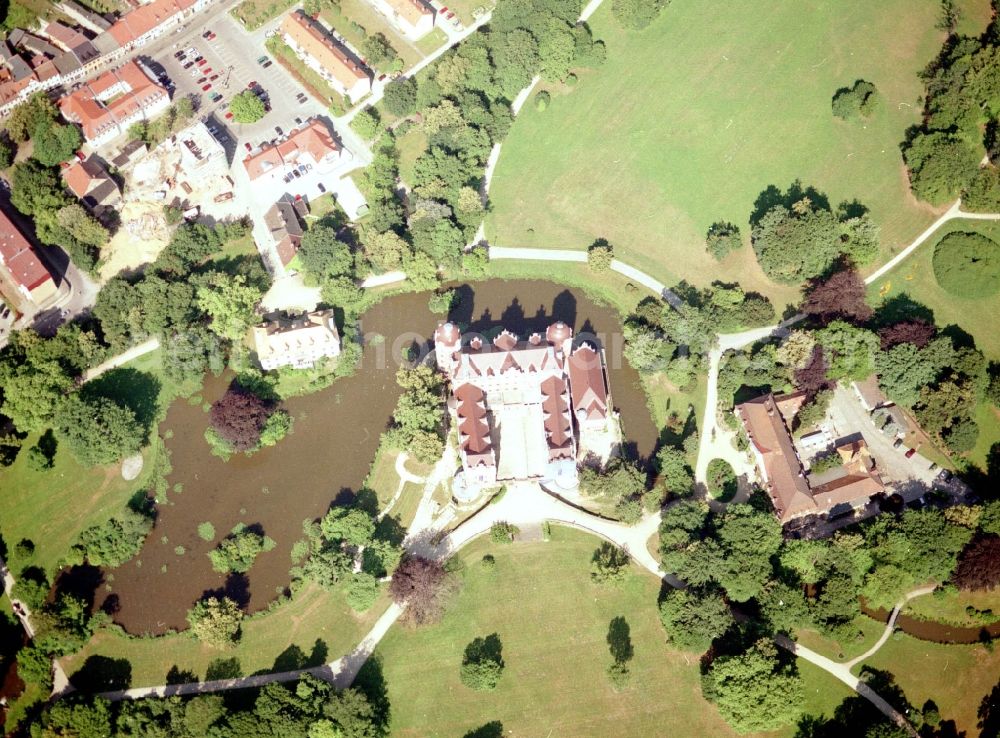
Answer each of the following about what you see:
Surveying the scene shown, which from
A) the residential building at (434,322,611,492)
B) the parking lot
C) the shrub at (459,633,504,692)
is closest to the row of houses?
the parking lot

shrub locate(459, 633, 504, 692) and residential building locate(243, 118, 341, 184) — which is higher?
residential building locate(243, 118, 341, 184)

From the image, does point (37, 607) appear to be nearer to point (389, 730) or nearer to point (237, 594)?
point (237, 594)

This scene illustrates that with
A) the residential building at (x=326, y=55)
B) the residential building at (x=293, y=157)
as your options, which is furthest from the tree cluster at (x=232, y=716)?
the residential building at (x=326, y=55)

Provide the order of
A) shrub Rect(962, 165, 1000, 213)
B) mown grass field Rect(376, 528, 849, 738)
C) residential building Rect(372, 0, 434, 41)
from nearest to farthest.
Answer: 1. mown grass field Rect(376, 528, 849, 738)
2. shrub Rect(962, 165, 1000, 213)
3. residential building Rect(372, 0, 434, 41)

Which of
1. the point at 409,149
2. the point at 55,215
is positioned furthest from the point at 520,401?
the point at 55,215

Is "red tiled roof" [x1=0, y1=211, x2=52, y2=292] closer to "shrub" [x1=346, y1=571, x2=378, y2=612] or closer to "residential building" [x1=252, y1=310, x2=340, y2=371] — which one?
"residential building" [x1=252, y1=310, x2=340, y2=371]

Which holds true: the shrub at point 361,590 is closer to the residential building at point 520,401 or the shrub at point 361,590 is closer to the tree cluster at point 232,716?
the tree cluster at point 232,716

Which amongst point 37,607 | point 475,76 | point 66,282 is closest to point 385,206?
point 475,76
